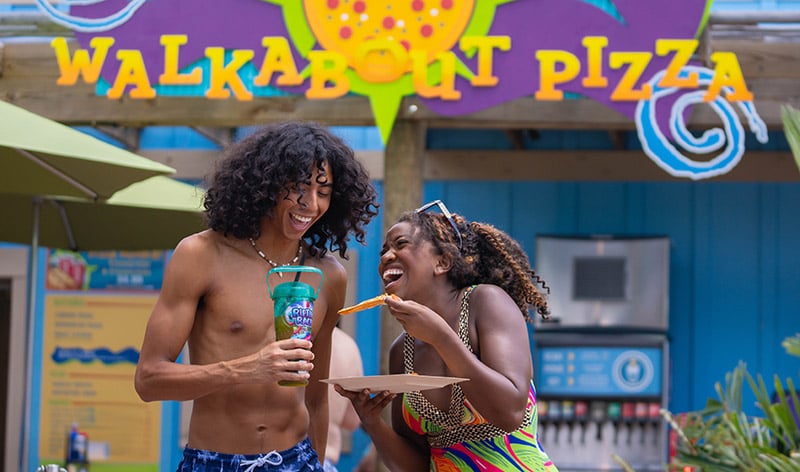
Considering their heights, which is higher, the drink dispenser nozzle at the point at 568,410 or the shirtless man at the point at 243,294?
the shirtless man at the point at 243,294

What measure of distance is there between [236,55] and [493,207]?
237 cm

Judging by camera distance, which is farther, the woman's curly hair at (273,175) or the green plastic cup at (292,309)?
the woman's curly hair at (273,175)

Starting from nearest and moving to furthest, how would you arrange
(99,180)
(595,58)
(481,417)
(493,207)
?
(481,417), (99,180), (595,58), (493,207)

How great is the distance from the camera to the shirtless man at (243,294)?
256cm

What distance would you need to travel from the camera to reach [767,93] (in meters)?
6.02

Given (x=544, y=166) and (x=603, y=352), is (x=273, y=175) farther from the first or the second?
(x=544, y=166)

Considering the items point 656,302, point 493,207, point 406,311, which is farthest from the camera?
point 493,207

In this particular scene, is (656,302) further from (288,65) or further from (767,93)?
(288,65)

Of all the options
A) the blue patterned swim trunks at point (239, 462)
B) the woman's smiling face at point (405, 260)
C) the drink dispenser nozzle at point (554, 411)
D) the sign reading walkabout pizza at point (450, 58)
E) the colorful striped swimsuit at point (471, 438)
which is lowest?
the drink dispenser nozzle at point (554, 411)

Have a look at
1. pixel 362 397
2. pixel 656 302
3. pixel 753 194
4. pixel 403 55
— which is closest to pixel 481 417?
pixel 362 397

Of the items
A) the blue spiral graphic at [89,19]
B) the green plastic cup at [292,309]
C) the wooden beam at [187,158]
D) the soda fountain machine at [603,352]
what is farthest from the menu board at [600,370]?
the green plastic cup at [292,309]

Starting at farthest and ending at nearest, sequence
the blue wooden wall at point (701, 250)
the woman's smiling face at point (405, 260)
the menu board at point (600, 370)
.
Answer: the blue wooden wall at point (701, 250)
the menu board at point (600, 370)
the woman's smiling face at point (405, 260)

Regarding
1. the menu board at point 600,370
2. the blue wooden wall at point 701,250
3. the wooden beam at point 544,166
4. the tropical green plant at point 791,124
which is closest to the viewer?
the tropical green plant at point 791,124

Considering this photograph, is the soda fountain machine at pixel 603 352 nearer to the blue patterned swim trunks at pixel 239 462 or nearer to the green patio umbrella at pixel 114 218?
the green patio umbrella at pixel 114 218
